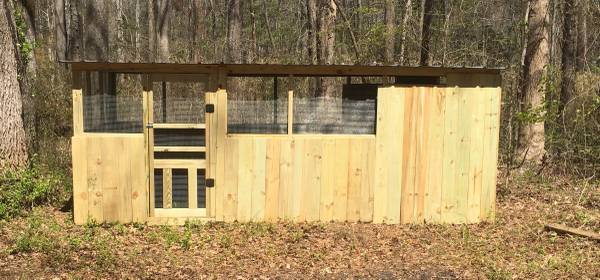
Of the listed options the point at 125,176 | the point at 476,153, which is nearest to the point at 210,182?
the point at 125,176

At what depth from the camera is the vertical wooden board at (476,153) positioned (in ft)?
22.0

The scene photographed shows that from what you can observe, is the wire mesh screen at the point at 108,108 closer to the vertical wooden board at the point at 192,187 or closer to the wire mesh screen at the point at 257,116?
the vertical wooden board at the point at 192,187

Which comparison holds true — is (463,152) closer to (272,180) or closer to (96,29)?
(272,180)

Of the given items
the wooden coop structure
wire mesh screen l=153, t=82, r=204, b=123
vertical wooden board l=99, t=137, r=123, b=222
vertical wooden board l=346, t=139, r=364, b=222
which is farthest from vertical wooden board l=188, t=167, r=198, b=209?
vertical wooden board l=346, t=139, r=364, b=222

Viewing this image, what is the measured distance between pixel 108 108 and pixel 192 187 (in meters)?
1.50

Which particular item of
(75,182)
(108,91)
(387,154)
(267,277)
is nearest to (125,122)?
(108,91)

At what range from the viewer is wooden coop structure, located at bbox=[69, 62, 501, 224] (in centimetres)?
642

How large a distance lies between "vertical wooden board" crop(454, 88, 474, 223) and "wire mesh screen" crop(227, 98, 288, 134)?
2409mm

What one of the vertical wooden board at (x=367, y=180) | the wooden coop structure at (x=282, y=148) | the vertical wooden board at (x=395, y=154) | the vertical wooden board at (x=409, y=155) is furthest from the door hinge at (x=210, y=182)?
the vertical wooden board at (x=409, y=155)

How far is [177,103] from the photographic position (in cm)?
641

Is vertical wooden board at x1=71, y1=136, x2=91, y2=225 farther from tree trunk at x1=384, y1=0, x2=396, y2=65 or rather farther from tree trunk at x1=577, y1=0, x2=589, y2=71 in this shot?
tree trunk at x1=577, y1=0, x2=589, y2=71

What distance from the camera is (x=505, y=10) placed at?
19.9m

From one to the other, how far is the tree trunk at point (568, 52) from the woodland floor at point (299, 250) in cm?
467

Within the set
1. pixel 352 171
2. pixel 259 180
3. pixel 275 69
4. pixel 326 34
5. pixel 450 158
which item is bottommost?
pixel 259 180
